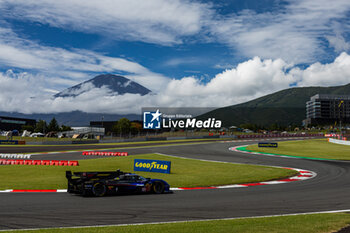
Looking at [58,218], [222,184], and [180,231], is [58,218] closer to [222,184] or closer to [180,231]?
[180,231]

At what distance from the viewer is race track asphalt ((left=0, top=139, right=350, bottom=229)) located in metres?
10.4

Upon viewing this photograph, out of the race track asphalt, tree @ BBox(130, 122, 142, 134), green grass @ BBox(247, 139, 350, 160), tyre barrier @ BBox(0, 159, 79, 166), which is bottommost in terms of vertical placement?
green grass @ BBox(247, 139, 350, 160)

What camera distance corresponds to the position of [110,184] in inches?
605

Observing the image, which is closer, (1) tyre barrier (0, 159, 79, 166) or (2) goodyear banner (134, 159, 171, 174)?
(2) goodyear banner (134, 159, 171, 174)

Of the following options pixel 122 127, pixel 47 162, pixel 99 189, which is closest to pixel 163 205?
pixel 99 189

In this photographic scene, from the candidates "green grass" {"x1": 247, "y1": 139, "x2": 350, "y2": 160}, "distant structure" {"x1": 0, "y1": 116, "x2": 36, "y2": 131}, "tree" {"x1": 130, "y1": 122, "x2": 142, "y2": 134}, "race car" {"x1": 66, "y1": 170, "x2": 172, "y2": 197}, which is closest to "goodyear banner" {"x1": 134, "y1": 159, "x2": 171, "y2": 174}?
"race car" {"x1": 66, "y1": 170, "x2": 172, "y2": 197}

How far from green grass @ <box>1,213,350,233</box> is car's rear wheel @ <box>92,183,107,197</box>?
6.21 m

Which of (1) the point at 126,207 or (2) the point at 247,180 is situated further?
(2) the point at 247,180

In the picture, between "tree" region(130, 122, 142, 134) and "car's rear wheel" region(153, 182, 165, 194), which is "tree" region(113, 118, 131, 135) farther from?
"car's rear wheel" region(153, 182, 165, 194)

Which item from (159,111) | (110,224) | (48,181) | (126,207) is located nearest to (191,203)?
(126,207)

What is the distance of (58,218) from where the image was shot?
34.2 feet

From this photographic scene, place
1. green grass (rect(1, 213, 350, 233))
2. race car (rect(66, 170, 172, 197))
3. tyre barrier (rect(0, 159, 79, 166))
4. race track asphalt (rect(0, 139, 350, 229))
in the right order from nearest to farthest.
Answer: green grass (rect(1, 213, 350, 233)), race track asphalt (rect(0, 139, 350, 229)), race car (rect(66, 170, 172, 197)), tyre barrier (rect(0, 159, 79, 166))

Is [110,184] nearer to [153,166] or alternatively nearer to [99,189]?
[99,189]

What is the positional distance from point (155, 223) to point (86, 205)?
4088 millimetres
